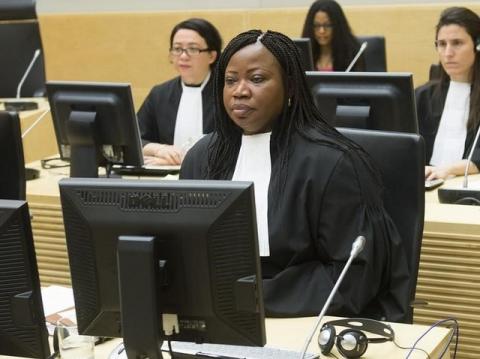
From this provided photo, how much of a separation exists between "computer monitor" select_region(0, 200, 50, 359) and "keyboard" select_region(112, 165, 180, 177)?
87.3 inches

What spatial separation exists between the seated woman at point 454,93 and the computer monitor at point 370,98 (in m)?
0.94

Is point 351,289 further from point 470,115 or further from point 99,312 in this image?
point 470,115

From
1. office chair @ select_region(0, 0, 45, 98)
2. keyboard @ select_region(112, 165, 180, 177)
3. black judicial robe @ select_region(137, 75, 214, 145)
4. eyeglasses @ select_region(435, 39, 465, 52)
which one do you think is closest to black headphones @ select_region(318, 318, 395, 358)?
keyboard @ select_region(112, 165, 180, 177)

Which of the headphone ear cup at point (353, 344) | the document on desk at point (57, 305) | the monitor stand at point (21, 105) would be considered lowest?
the document on desk at point (57, 305)

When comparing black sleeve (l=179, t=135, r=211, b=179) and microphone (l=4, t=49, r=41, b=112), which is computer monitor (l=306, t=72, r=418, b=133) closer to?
black sleeve (l=179, t=135, r=211, b=179)

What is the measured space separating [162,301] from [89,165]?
213 centimetres

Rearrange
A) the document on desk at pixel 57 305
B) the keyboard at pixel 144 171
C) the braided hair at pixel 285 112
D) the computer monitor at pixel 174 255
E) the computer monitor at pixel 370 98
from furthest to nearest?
1. the keyboard at pixel 144 171
2. the computer monitor at pixel 370 98
3. the braided hair at pixel 285 112
4. the document on desk at pixel 57 305
5. the computer monitor at pixel 174 255

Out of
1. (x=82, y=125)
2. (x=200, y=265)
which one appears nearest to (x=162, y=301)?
(x=200, y=265)

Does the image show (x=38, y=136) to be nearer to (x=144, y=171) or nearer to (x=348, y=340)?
(x=144, y=171)

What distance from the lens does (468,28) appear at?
4.44 metres

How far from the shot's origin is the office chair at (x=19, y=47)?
6.64 meters

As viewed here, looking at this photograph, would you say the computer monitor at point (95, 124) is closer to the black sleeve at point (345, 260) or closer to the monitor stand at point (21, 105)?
the black sleeve at point (345, 260)

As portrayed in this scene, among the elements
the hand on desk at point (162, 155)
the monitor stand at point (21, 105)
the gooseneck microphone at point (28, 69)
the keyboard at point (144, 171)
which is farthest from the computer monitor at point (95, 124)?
the gooseneck microphone at point (28, 69)

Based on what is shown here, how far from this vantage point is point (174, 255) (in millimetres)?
1950
